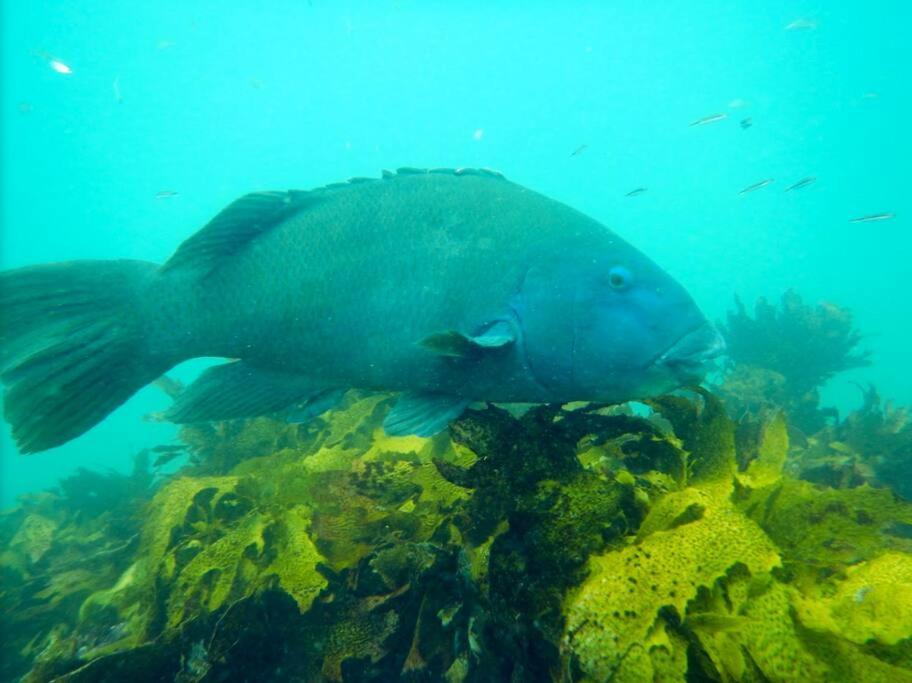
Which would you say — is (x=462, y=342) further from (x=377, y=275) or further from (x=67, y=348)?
(x=67, y=348)

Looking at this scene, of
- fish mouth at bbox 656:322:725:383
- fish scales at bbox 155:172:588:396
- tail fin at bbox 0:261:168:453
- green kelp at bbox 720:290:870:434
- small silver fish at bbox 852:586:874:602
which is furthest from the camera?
green kelp at bbox 720:290:870:434

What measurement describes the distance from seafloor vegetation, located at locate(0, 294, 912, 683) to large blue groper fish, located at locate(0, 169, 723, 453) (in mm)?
383

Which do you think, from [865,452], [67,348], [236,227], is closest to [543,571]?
[236,227]

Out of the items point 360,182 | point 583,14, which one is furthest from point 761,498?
point 583,14

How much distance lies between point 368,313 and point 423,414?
0.58 metres

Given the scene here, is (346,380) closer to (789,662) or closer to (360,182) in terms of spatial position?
(360,182)

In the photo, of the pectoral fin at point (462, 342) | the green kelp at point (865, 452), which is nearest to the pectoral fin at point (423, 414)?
the pectoral fin at point (462, 342)

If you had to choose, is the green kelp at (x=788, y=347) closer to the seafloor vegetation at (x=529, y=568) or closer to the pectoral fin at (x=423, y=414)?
the seafloor vegetation at (x=529, y=568)

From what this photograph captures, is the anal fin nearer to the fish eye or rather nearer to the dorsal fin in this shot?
the dorsal fin

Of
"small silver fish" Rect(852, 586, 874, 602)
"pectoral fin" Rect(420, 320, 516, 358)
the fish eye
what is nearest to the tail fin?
"pectoral fin" Rect(420, 320, 516, 358)

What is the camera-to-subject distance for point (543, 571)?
76.4 inches

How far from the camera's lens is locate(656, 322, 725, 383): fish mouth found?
2.07 m

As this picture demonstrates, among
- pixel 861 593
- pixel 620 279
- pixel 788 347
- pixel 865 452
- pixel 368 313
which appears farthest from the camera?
pixel 788 347

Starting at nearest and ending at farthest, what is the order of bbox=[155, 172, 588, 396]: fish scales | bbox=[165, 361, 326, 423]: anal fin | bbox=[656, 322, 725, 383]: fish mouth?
bbox=[656, 322, 725, 383]: fish mouth → bbox=[155, 172, 588, 396]: fish scales → bbox=[165, 361, 326, 423]: anal fin
